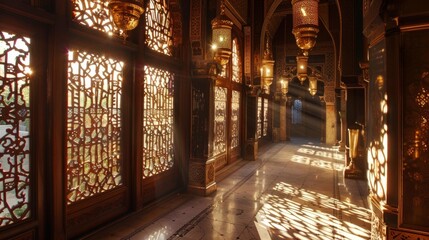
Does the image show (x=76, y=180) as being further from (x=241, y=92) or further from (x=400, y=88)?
(x=241, y=92)

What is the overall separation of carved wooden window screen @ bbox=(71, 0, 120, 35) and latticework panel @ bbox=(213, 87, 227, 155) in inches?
137

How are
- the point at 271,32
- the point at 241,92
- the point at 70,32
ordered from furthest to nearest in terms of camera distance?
the point at 271,32
the point at 241,92
the point at 70,32

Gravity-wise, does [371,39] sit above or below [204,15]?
below

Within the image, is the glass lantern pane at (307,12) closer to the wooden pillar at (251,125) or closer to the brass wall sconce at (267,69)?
the brass wall sconce at (267,69)

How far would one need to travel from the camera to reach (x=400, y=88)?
1.75m

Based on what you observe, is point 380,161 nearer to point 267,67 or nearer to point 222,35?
point 222,35

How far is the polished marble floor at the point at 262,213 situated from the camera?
9.95ft

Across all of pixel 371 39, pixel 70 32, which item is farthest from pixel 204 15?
pixel 371 39

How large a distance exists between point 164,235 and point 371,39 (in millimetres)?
2651

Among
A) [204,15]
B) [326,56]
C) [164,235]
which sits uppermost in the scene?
[326,56]

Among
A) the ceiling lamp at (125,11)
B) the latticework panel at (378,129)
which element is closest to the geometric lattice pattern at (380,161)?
the latticework panel at (378,129)

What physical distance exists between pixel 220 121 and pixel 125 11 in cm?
463

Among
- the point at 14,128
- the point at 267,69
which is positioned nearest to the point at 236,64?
the point at 267,69

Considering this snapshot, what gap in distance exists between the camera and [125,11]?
83.7 inches
